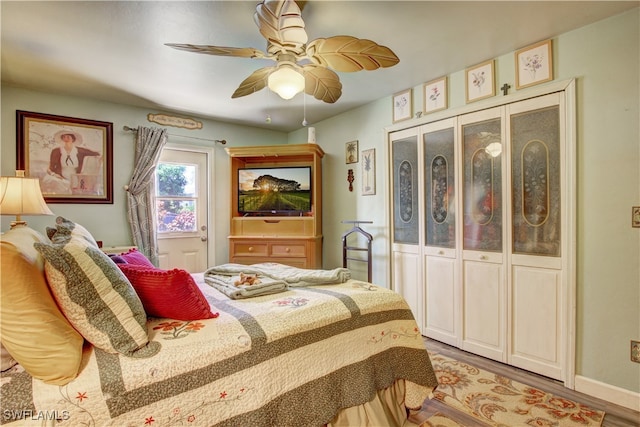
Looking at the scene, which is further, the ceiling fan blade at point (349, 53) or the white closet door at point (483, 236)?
the white closet door at point (483, 236)

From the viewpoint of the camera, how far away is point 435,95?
304 centimetres

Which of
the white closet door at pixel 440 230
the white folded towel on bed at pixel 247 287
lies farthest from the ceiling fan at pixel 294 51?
the white closet door at pixel 440 230

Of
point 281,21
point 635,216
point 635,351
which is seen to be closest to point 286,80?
point 281,21

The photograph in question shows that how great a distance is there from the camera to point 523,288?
8.18ft

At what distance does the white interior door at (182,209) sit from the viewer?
397cm

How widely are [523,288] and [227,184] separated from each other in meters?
3.73

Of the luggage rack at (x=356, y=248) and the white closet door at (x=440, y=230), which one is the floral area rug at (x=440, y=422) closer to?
the white closet door at (x=440, y=230)

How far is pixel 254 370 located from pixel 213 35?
2198 mm

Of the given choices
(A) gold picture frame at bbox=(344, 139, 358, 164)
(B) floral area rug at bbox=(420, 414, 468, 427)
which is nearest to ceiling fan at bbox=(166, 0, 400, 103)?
(A) gold picture frame at bbox=(344, 139, 358, 164)

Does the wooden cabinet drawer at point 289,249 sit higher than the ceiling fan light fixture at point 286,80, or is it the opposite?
the ceiling fan light fixture at point 286,80

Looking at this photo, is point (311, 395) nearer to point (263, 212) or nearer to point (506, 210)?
point (506, 210)

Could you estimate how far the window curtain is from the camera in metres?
3.62

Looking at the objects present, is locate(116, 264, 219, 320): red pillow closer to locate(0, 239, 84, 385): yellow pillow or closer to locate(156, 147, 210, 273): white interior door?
locate(0, 239, 84, 385): yellow pillow

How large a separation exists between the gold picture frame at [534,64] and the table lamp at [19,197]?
13.0 ft
